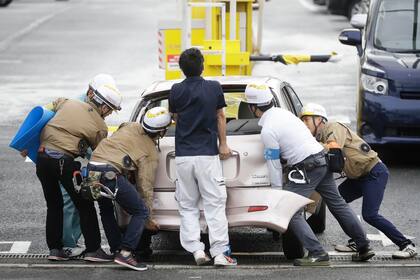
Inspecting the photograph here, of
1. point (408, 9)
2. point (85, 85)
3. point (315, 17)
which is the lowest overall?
point (315, 17)

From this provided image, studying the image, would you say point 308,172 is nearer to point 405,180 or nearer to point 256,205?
point 256,205

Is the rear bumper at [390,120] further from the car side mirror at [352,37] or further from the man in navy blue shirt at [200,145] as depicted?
the man in navy blue shirt at [200,145]

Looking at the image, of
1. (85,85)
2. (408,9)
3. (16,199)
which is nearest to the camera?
(16,199)

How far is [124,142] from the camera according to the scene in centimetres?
925

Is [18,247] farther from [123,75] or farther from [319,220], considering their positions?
[123,75]

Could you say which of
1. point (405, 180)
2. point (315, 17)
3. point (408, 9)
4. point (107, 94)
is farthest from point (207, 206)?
point (315, 17)

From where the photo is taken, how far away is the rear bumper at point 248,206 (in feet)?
29.7

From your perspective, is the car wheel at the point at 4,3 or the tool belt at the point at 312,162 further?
the car wheel at the point at 4,3

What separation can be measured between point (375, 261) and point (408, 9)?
19.8ft

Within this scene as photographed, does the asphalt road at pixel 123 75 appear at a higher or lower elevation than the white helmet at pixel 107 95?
lower

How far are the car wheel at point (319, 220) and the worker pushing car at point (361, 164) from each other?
2.84 feet

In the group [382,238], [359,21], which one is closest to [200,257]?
[382,238]

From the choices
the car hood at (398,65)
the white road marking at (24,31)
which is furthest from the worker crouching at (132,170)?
the white road marking at (24,31)

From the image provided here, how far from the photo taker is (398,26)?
48.3ft
